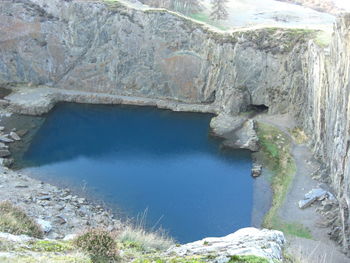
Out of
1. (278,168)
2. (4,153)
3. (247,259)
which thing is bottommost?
(4,153)

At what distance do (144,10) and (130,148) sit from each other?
70.9 ft

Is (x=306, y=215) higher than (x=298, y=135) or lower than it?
lower

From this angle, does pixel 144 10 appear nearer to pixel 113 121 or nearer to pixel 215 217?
pixel 113 121

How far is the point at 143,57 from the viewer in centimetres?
5659

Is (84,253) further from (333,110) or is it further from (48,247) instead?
(333,110)

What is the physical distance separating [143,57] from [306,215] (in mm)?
33744

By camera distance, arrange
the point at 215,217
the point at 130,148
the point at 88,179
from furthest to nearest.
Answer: the point at 130,148, the point at 88,179, the point at 215,217

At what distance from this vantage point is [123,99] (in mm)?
55844

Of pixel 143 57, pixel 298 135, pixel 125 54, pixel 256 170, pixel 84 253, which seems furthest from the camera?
pixel 125 54

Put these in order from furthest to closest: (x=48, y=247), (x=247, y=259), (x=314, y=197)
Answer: (x=314, y=197), (x=48, y=247), (x=247, y=259)

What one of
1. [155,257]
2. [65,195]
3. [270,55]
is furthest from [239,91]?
[155,257]

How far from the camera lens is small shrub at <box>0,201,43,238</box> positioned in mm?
14075

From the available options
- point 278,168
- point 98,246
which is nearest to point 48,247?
point 98,246

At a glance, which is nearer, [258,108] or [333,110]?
[333,110]
